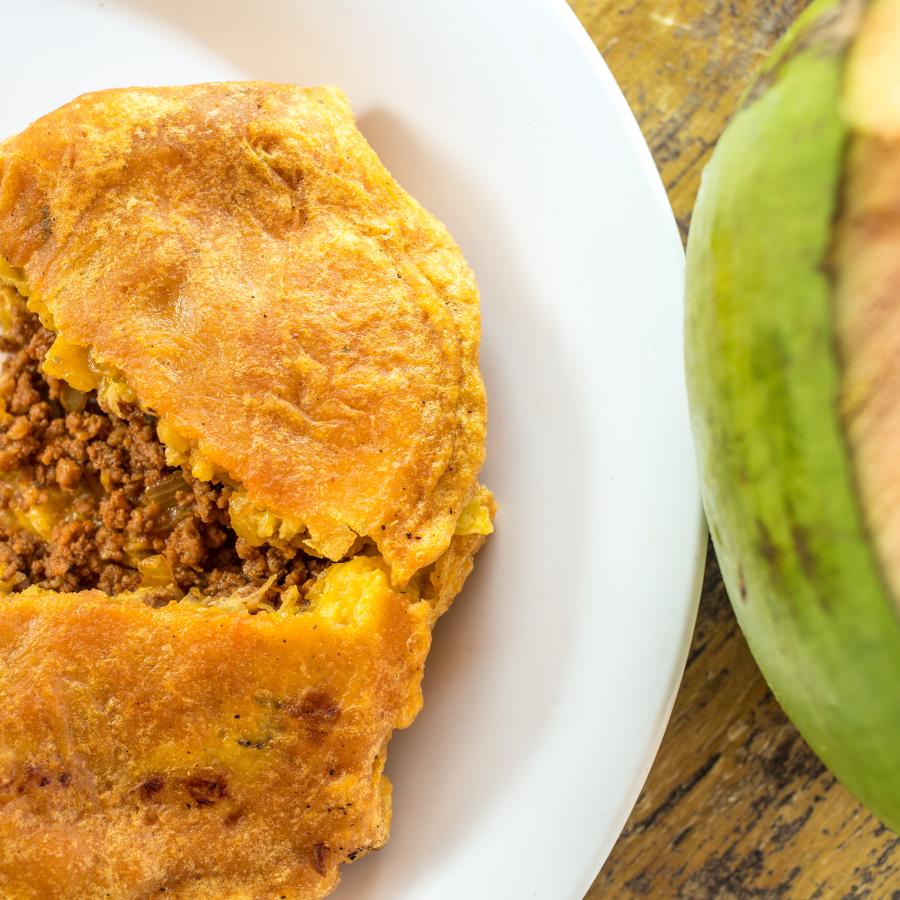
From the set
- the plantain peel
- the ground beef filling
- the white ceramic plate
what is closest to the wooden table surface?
the white ceramic plate

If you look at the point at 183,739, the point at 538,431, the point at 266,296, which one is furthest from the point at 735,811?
the point at 266,296

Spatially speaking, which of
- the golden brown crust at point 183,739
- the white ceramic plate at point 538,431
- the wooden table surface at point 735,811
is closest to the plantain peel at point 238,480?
the golden brown crust at point 183,739

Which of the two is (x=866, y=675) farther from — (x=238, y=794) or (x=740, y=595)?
(x=238, y=794)

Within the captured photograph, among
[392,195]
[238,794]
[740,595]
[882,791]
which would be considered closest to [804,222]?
[740,595]

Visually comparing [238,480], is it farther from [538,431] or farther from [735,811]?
[735,811]

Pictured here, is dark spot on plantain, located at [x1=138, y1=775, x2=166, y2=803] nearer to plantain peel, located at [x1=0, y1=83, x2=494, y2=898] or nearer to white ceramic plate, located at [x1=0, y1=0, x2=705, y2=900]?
plantain peel, located at [x1=0, y1=83, x2=494, y2=898]

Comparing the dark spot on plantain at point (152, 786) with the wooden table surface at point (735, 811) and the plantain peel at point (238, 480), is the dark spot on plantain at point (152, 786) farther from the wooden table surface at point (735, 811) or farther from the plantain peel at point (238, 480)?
the wooden table surface at point (735, 811)

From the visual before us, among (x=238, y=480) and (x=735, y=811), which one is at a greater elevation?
(x=238, y=480)
